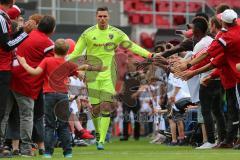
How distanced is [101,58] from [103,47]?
0.21 m

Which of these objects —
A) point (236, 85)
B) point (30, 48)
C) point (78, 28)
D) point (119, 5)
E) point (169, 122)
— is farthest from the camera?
point (119, 5)

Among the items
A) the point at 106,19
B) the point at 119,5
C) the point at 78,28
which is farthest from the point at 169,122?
the point at 119,5

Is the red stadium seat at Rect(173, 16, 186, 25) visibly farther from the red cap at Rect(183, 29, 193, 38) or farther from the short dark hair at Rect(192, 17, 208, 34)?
the short dark hair at Rect(192, 17, 208, 34)

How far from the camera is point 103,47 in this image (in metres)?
16.4

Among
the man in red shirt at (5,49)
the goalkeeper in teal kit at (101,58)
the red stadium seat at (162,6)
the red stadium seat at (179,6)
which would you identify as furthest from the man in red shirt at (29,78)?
the red stadium seat at (179,6)

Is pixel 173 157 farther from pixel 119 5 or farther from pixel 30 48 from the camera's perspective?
pixel 119 5

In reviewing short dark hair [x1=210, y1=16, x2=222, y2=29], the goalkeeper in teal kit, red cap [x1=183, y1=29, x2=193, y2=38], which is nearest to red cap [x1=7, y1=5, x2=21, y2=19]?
the goalkeeper in teal kit

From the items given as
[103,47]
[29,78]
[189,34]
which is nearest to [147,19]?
[189,34]

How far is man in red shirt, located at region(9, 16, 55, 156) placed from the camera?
13.9 metres

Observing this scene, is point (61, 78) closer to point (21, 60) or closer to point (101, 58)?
point (21, 60)

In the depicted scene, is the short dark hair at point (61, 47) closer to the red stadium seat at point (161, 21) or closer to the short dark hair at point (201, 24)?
the short dark hair at point (201, 24)

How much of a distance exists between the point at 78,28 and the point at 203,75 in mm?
15909

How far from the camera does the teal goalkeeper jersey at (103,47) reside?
1633cm

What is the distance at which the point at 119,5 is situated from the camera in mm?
40375
